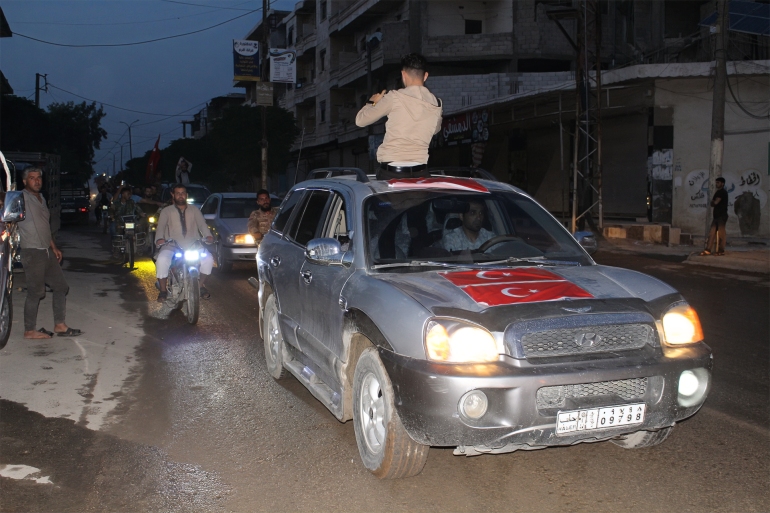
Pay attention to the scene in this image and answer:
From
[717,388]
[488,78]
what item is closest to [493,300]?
[717,388]

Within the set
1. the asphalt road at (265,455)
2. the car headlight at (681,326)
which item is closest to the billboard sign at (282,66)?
the asphalt road at (265,455)

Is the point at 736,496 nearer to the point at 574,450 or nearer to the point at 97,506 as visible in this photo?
the point at 574,450

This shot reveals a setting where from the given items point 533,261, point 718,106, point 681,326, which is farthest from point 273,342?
point 718,106

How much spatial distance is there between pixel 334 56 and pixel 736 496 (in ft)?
170

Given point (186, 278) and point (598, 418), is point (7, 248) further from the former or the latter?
point (598, 418)

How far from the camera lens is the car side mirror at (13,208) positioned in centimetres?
760

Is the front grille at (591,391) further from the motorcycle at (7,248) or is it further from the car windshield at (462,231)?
the motorcycle at (7,248)

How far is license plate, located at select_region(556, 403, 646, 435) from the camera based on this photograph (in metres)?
3.83

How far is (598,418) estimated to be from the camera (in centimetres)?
389

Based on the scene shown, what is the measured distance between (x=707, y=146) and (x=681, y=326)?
22.8 m

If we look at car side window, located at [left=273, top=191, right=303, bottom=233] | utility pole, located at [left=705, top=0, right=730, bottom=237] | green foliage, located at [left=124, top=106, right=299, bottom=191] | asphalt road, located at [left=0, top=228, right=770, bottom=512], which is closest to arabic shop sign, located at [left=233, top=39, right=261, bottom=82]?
green foliage, located at [left=124, top=106, right=299, bottom=191]

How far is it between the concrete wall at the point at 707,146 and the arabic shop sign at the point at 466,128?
8.60 metres

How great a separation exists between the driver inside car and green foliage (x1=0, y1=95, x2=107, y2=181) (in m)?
38.9

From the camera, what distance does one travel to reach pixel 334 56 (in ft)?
175
